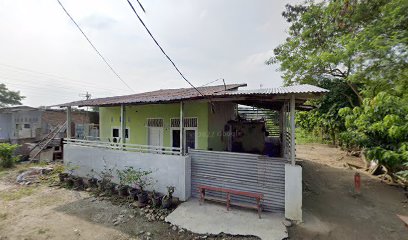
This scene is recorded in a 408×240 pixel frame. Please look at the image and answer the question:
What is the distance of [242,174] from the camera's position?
6.67m

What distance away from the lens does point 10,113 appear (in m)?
18.7

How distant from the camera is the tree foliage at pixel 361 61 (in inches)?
301

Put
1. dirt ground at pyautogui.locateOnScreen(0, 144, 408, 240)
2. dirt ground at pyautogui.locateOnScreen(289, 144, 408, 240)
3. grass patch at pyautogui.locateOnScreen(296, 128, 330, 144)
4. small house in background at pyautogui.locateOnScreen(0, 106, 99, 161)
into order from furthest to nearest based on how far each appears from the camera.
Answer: grass patch at pyautogui.locateOnScreen(296, 128, 330, 144)
small house in background at pyautogui.locateOnScreen(0, 106, 99, 161)
dirt ground at pyautogui.locateOnScreen(0, 144, 408, 240)
dirt ground at pyautogui.locateOnScreen(289, 144, 408, 240)

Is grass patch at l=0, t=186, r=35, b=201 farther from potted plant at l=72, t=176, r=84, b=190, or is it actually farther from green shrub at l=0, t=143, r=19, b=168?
green shrub at l=0, t=143, r=19, b=168

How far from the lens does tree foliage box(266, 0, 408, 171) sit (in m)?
7.65

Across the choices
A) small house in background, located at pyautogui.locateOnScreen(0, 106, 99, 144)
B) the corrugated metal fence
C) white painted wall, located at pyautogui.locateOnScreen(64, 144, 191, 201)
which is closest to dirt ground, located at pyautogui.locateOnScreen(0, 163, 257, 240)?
white painted wall, located at pyautogui.locateOnScreen(64, 144, 191, 201)

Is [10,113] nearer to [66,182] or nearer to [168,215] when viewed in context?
[66,182]

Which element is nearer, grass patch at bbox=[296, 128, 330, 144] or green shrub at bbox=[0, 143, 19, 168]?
green shrub at bbox=[0, 143, 19, 168]

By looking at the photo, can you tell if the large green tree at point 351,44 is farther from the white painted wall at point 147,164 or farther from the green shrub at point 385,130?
the white painted wall at point 147,164

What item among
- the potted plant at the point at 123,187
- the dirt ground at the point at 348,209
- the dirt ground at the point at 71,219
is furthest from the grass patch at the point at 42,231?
the dirt ground at the point at 348,209

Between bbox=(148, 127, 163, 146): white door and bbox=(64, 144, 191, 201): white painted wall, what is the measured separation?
76.8 inches

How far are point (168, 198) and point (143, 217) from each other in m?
0.95

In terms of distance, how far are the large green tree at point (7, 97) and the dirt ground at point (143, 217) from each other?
3568 centimetres

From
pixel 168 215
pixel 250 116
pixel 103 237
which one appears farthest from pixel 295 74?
pixel 103 237
